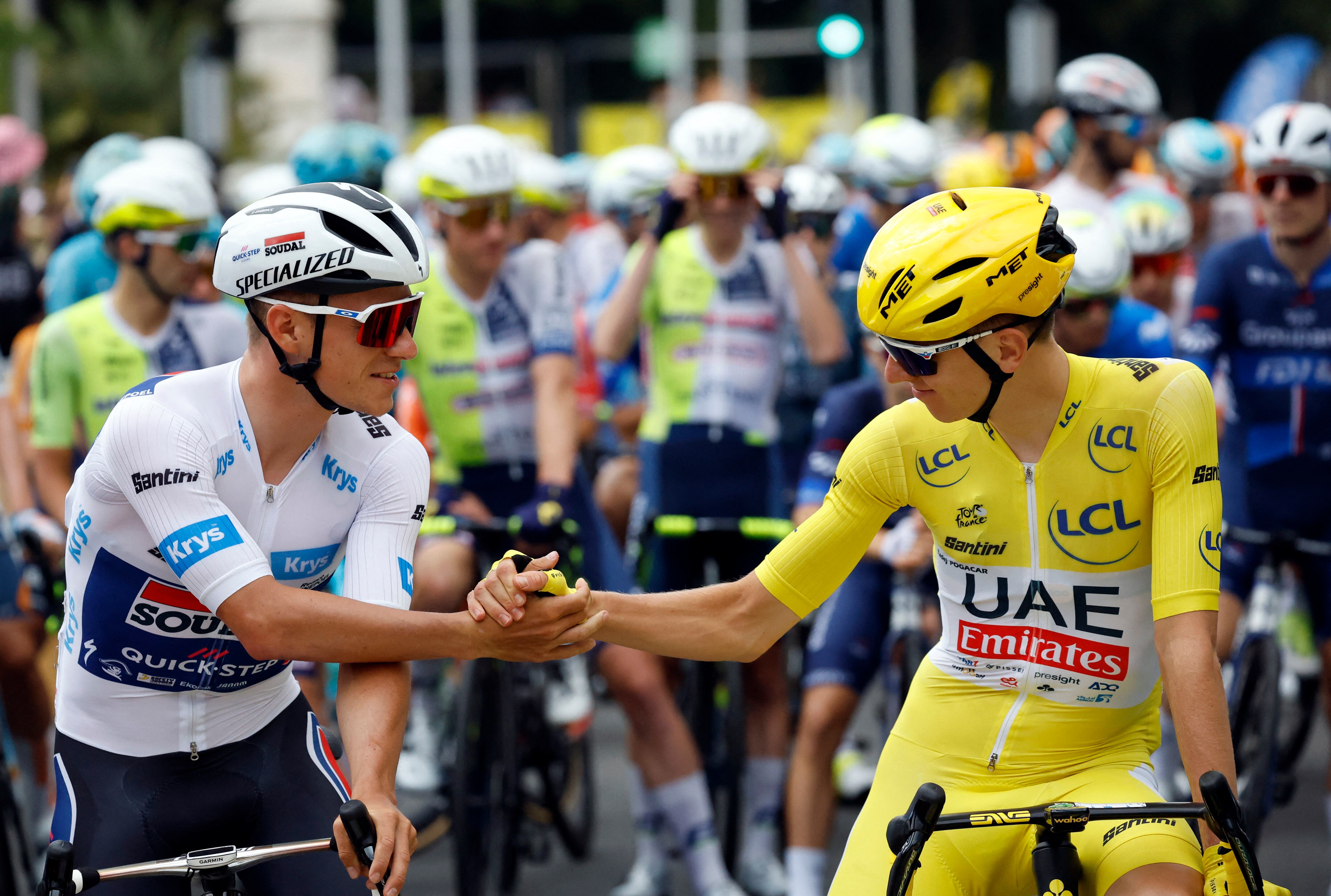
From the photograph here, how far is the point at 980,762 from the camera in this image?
12.2 ft

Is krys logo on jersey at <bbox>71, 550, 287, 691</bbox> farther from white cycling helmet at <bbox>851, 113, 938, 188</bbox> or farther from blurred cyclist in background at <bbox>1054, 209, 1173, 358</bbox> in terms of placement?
white cycling helmet at <bbox>851, 113, 938, 188</bbox>

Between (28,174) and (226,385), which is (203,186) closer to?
(226,385)

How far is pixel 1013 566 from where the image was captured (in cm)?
367

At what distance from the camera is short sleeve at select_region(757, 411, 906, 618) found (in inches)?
148

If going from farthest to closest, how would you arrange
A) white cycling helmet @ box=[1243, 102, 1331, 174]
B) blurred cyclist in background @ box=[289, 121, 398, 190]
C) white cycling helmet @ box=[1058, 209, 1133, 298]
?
1. blurred cyclist in background @ box=[289, 121, 398, 190]
2. white cycling helmet @ box=[1243, 102, 1331, 174]
3. white cycling helmet @ box=[1058, 209, 1133, 298]

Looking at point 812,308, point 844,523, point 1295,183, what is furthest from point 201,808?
point 1295,183

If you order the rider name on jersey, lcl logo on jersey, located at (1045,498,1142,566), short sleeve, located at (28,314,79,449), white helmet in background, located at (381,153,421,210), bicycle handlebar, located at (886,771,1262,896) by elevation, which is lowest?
bicycle handlebar, located at (886,771,1262,896)

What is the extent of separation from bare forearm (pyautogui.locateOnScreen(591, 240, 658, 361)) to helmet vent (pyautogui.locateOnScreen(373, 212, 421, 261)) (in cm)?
352

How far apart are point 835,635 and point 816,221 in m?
4.11

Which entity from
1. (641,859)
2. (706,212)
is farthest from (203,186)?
(641,859)

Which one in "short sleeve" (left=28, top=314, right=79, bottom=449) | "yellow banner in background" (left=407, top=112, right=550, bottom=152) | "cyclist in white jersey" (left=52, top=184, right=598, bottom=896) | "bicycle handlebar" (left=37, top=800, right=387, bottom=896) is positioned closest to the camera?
"bicycle handlebar" (left=37, top=800, right=387, bottom=896)

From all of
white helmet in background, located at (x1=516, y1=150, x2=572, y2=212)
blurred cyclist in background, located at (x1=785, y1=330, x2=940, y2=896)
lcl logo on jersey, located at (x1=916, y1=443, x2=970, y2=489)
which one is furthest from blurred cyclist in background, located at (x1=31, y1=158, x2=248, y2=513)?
white helmet in background, located at (x1=516, y1=150, x2=572, y2=212)

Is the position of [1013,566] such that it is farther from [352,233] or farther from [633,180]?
[633,180]

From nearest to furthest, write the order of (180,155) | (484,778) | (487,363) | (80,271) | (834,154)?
1. (484,778)
2. (487,363)
3. (80,271)
4. (180,155)
5. (834,154)
